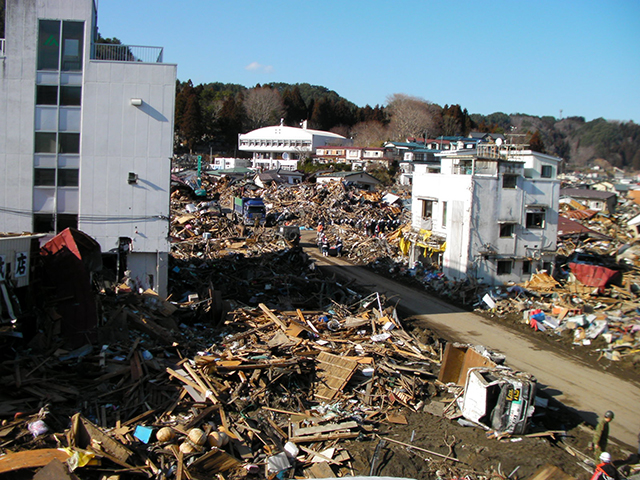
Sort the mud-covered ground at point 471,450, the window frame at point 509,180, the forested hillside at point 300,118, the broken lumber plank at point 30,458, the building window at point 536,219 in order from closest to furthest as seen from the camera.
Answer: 1. the broken lumber plank at point 30,458
2. the mud-covered ground at point 471,450
3. the window frame at point 509,180
4. the building window at point 536,219
5. the forested hillside at point 300,118

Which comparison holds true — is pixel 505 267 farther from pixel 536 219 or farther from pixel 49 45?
pixel 49 45

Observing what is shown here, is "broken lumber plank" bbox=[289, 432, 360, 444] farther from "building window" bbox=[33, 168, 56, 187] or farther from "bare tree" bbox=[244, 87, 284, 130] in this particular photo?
"bare tree" bbox=[244, 87, 284, 130]

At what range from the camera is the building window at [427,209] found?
25308 mm

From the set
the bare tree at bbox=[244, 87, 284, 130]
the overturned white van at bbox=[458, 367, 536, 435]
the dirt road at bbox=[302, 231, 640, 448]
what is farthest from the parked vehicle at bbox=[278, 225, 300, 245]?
the bare tree at bbox=[244, 87, 284, 130]

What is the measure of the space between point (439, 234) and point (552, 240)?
525cm

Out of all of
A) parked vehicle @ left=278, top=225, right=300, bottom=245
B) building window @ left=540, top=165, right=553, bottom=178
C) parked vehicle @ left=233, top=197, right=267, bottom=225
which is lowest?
parked vehicle @ left=278, top=225, right=300, bottom=245

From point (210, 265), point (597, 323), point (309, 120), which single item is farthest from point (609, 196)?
point (309, 120)

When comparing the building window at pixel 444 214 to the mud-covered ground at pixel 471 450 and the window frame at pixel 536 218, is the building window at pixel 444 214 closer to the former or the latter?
the window frame at pixel 536 218

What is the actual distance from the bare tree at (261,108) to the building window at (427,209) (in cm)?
7274

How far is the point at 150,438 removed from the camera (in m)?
8.52

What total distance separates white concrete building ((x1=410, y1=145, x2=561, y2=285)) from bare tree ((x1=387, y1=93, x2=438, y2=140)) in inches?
2633

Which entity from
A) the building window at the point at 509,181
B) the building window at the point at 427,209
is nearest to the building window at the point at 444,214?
the building window at the point at 427,209

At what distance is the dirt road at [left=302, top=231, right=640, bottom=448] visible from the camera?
38.0ft

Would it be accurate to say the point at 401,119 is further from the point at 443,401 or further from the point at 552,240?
the point at 443,401
